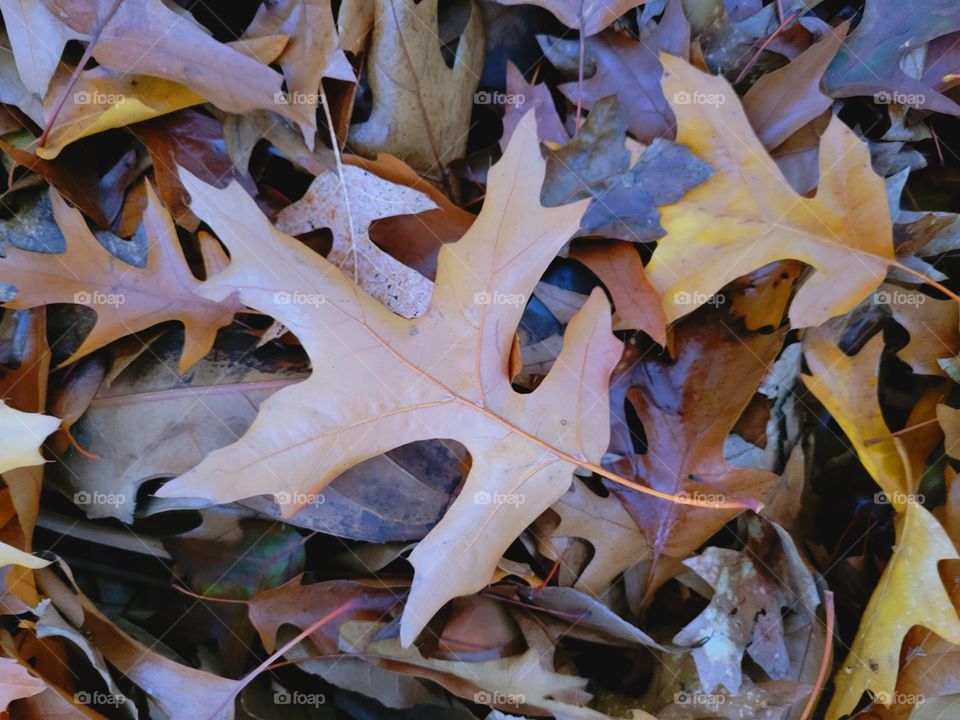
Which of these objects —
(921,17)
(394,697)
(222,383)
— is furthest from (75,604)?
(921,17)

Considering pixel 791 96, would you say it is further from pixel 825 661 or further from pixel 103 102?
pixel 103 102

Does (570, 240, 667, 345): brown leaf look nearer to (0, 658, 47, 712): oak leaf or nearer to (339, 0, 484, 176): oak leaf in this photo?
(339, 0, 484, 176): oak leaf

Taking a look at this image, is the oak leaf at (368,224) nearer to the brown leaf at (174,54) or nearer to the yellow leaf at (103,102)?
the brown leaf at (174,54)

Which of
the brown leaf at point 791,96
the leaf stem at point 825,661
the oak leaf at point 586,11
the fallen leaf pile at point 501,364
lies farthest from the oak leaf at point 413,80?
the leaf stem at point 825,661

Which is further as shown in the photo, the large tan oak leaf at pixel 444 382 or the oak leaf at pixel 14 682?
the oak leaf at pixel 14 682

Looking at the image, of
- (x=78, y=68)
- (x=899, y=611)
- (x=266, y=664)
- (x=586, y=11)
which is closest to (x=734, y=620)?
(x=899, y=611)

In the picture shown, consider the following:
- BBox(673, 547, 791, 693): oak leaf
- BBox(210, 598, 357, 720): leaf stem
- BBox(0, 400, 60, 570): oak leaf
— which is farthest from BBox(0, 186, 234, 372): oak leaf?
BBox(673, 547, 791, 693): oak leaf
